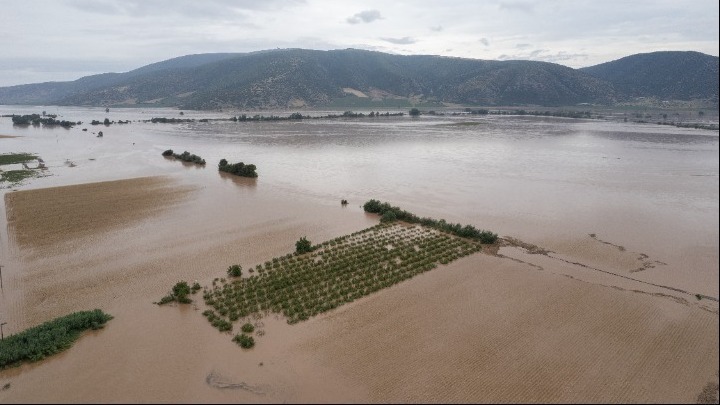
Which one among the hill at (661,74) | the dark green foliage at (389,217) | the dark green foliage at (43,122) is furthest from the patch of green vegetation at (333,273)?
the dark green foliage at (43,122)

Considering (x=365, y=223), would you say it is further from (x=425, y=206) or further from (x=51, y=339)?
(x=51, y=339)

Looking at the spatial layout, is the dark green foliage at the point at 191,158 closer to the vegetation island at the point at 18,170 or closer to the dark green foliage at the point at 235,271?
the vegetation island at the point at 18,170

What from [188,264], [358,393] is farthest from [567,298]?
[188,264]

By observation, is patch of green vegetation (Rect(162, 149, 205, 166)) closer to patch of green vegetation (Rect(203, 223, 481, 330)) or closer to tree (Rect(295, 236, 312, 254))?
tree (Rect(295, 236, 312, 254))

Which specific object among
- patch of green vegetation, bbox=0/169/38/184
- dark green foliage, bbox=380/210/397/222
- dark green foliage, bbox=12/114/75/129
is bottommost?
dark green foliage, bbox=380/210/397/222

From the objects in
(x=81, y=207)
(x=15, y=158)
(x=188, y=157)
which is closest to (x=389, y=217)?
(x=81, y=207)

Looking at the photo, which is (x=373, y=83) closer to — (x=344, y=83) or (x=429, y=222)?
(x=344, y=83)

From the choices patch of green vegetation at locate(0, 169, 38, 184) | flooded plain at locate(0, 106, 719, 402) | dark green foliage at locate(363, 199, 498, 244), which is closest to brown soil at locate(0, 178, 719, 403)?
flooded plain at locate(0, 106, 719, 402)
